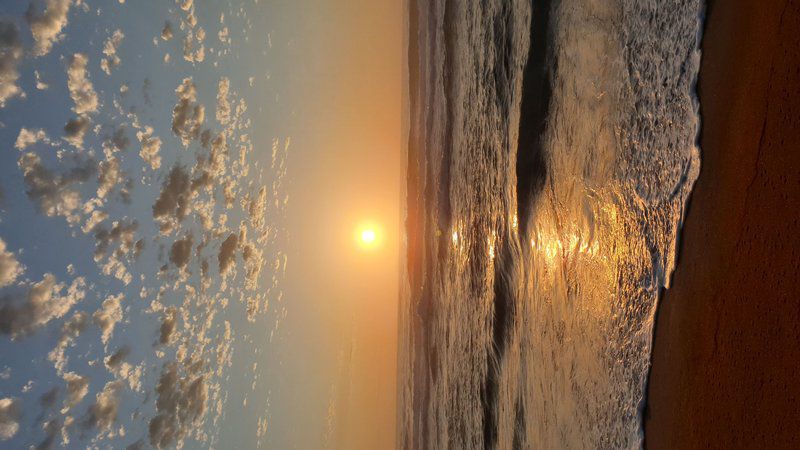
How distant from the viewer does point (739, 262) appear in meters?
0.61

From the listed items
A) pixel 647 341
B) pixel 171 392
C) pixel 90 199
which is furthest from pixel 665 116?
pixel 171 392

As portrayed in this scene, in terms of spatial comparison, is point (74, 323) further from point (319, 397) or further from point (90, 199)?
point (319, 397)

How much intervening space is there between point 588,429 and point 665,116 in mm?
563

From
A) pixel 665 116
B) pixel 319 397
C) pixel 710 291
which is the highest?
pixel 665 116

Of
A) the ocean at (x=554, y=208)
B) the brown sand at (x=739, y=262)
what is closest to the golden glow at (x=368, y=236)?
the ocean at (x=554, y=208)

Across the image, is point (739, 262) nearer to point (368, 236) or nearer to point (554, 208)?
point (554, 208)

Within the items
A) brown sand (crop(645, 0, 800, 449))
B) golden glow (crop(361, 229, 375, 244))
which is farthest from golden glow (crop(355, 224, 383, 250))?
brown sand (crop(645, 0, 800, 449))

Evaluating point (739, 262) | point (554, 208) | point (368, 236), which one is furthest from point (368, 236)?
point (739, 262)

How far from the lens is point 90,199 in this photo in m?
1.22

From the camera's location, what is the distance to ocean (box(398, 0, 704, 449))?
0.76 meters

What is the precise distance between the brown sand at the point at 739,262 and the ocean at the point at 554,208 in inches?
1.3

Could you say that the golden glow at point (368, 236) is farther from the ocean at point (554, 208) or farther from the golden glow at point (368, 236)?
the ocean at point (554, 208)

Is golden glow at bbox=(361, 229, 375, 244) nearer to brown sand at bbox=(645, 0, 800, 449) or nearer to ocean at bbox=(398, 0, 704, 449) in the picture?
ocean at bbox=(398, 0, 704, 449)

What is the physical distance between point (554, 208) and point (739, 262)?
49cm
